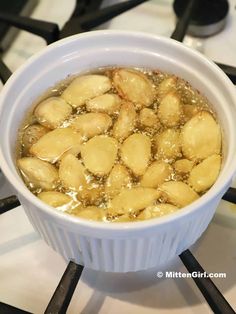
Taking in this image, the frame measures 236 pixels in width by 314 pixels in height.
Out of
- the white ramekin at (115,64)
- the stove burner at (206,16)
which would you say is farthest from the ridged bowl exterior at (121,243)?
the stove burner at (206,16)

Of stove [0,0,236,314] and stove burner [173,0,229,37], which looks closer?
stove [0,0,236,314]

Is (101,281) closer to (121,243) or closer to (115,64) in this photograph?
(121,243)

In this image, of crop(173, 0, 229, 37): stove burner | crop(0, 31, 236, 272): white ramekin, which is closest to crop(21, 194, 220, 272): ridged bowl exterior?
crop(0, 31, 236, 272): white ramekin

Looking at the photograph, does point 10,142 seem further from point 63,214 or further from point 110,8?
point 110,8

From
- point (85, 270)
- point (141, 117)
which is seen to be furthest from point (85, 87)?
point (85, 270)

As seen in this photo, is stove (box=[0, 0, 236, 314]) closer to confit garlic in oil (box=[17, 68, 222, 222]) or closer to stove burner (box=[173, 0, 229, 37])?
confit garlic in oil (box=[17, 68, 222, 222])

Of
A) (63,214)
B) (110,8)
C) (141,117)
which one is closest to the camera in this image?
(63,214)

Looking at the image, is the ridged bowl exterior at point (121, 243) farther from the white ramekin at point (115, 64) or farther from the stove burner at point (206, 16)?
the stove burner at point (206, 16)
